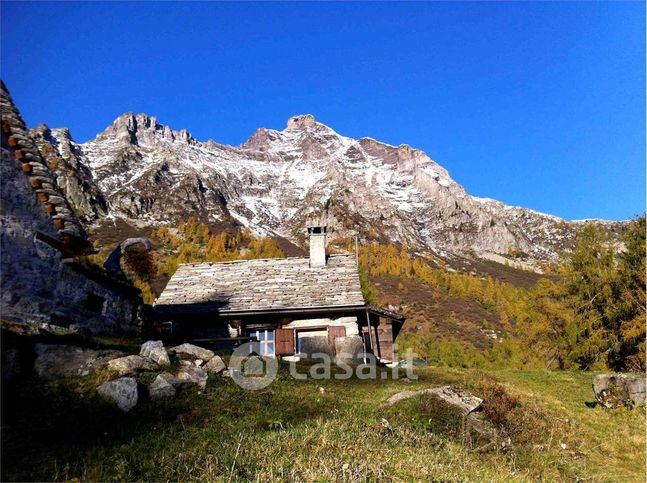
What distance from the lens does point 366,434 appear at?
7.75 m

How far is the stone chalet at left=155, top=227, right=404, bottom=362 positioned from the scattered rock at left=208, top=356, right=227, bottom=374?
331 inches

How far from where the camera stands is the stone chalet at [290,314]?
22.5 m

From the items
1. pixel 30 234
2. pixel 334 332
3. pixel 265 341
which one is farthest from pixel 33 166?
pixel 334 332

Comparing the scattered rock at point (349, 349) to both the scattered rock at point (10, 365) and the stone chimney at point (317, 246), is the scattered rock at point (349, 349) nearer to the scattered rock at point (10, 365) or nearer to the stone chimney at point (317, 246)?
the stone chimney at point (317, 246)

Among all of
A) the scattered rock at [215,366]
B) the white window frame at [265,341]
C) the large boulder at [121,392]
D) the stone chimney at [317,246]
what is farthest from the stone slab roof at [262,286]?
the large boulder at [121,392]

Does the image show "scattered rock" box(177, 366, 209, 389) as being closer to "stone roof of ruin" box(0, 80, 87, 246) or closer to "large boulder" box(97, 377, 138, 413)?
"large boulder" box(97, 377, 138, 413)

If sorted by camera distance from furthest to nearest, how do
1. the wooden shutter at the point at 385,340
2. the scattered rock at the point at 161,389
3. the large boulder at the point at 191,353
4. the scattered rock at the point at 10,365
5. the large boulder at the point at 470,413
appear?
the wooden shutter at the point at 385,340 → the large boulder at the point at 191,353 → the scattered rock at the point at 161,389 → the large boulder at the point at 470,413 → the scattered rock at the point at 10,365

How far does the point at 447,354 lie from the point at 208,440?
120 ft

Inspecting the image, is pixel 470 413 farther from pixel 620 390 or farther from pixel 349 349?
pixel 349 349

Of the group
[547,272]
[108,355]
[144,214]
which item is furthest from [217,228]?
[108,355]

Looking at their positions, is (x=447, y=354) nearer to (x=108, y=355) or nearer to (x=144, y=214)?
(x=108, y=355)

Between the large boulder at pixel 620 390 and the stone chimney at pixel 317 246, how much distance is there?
15.7 metres

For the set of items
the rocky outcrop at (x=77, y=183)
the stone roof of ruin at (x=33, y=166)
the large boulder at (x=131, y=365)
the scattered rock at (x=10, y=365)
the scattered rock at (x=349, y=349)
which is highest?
the rocky outcrop at (x=77, y=183)

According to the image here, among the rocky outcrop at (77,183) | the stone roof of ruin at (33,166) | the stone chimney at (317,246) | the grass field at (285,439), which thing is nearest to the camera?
the grass field at (285,439)
